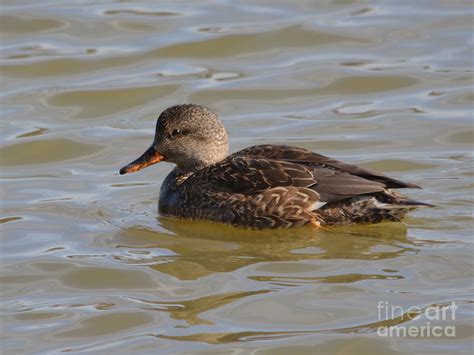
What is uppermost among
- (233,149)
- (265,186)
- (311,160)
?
(311,160)

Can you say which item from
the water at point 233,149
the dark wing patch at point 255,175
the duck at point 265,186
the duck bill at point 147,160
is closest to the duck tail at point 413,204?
the duck at point 265,186

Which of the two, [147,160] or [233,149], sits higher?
[147,160]

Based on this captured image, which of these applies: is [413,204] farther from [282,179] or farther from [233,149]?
[233,149]

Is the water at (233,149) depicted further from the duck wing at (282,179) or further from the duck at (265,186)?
the duck wing at (282,179)

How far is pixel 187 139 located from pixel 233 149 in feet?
5.03

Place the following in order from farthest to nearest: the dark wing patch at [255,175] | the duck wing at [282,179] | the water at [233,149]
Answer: the dark wing patch at [255,175], the duck wing at [282,179], the water at [233,149]

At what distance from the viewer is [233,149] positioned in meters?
12.4

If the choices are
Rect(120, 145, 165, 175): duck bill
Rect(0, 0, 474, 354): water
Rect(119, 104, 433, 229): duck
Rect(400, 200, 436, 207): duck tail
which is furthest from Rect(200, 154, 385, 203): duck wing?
Rect(120, 145, 165, 175): duck bill

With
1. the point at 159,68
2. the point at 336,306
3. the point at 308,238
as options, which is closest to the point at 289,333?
the point at 336,306

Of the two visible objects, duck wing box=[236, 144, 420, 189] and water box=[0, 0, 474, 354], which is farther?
duck wing box=[236, 144, 420, 189]

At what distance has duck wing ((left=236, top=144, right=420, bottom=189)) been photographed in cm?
994

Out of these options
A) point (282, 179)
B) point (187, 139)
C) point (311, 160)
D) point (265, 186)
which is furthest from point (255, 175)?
point (187, 139)

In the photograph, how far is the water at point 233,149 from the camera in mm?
8312

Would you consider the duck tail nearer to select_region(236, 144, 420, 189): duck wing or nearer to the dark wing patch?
select_region(236, 144, 420, 189): duck wing
